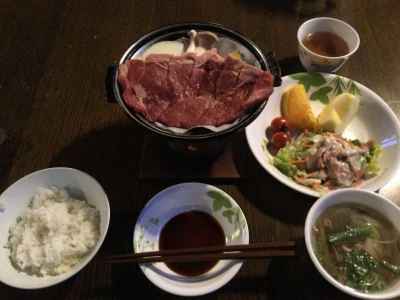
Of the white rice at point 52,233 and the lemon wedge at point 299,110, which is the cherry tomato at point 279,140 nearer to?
the lemon wedge at point 299,110

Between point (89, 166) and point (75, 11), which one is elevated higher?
point (75, 11)

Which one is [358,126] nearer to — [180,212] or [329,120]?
[329,120]

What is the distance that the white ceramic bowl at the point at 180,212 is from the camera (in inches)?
52.7

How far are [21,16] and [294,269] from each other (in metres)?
2.48

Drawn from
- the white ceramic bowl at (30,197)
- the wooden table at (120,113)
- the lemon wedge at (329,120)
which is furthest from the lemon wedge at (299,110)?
the white ceramic bowl at (30,197)

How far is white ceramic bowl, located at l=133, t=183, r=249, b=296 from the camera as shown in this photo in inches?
52.7

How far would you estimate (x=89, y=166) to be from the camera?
177 cm

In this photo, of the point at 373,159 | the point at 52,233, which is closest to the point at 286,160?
the point at 373,159

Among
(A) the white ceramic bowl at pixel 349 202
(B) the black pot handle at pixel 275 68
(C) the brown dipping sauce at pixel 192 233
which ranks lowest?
(C) the brown dipping sauce at pixel 192 233

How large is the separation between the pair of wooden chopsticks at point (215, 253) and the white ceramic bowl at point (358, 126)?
342 millimetres

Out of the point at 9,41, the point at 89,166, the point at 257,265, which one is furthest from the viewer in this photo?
the point at 9,41

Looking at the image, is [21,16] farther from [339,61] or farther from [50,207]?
[339,61]

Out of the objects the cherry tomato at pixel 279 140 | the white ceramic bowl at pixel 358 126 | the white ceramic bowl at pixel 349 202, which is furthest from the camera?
the cherry tomato at pixel 279 140

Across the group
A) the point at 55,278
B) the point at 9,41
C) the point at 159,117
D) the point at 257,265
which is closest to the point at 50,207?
the point at 55,278
